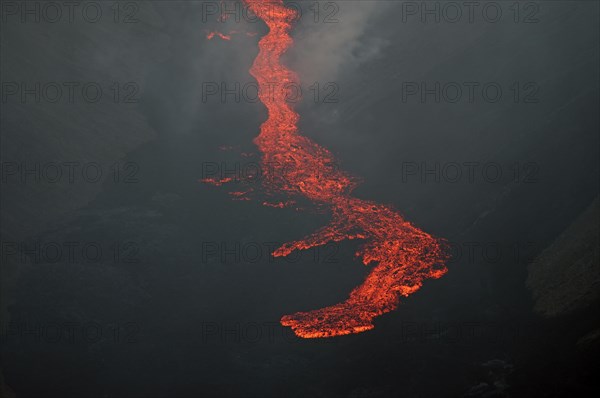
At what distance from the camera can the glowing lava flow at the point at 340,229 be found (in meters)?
27.5

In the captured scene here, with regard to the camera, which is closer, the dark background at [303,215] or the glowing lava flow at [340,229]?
the dark background at [303,215]

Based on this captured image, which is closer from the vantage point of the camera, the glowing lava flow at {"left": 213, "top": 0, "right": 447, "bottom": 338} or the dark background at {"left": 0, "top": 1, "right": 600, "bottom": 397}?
the dark background at {"left": 0, "top": 1, "right": 600, "bottom": 397}

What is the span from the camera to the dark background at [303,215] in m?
24.0

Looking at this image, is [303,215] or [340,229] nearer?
[340,229]

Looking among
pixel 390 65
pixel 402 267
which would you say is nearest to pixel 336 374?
pixel 402 267

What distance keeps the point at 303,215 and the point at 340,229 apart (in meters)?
2.83

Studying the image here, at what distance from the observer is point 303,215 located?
34781 millimetres

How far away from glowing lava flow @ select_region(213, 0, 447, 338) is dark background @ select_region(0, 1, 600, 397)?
2.71ft

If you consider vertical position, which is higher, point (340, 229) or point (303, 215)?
point (303, 215)

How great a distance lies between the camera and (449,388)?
2148 centimetres

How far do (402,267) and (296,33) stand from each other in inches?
1256

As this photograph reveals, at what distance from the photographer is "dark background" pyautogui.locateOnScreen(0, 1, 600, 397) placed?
24.0 metres

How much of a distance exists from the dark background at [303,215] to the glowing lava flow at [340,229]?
2.71 ft

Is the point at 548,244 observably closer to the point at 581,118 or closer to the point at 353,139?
the point at 581,118
